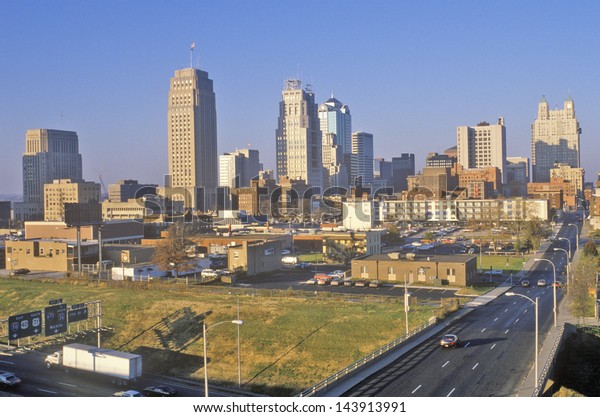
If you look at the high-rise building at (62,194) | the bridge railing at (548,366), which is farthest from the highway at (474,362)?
the high-rise building at (62,194)

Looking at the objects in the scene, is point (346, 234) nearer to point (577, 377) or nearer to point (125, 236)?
point (125, 236)

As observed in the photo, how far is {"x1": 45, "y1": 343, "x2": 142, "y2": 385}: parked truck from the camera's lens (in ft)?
113

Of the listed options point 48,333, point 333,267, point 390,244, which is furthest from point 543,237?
→ point 48,333

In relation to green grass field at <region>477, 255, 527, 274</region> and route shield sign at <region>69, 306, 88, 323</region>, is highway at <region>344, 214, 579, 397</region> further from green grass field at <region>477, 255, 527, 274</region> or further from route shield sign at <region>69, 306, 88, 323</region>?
route shield sign at <region>69, 306, 88, 323</region>

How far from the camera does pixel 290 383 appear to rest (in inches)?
1383

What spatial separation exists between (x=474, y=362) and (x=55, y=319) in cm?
2587

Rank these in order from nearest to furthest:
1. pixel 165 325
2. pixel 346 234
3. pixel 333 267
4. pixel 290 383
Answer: pixel 290 383 → pixel 165 325 → pixel 333 267 → pixel 346 234

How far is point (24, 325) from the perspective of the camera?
130ft

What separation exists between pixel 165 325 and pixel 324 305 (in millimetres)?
11851

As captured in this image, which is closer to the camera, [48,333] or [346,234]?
[48,333]

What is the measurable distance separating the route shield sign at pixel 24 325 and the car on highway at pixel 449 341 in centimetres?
2448

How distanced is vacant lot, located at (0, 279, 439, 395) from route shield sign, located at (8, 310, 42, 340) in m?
6.06

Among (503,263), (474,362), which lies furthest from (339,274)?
(474,362)

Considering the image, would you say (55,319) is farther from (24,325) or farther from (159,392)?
(159,392)
